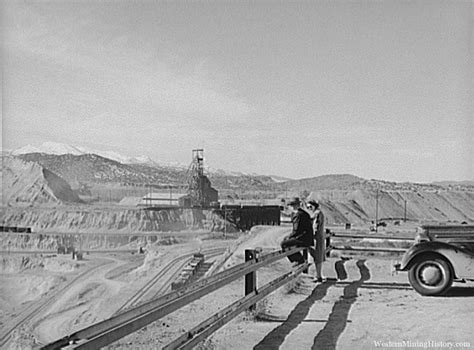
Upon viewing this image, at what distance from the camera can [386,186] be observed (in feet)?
12.3

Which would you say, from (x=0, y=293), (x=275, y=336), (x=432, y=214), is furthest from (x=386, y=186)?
(x=0, y=293)

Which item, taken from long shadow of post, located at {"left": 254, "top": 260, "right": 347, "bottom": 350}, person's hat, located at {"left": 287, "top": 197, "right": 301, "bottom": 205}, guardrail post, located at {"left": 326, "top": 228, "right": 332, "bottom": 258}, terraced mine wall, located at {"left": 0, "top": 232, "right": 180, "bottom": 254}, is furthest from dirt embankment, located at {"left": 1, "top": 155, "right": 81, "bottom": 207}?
guardrail post, located at {"left": 326, "top": 228, "right": 332, "bottom": 258}

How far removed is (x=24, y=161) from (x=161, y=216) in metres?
1.00

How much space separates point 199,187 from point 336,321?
3.73 feet

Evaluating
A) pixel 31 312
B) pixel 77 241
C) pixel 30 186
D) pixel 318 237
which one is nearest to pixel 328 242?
pixel 318 237

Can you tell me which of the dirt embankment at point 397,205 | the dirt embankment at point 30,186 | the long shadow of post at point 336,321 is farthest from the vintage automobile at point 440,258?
the dirt embankment at point 30,186

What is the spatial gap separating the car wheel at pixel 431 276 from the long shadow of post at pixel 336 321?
1.50 feet

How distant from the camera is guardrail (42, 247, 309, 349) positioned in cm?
144

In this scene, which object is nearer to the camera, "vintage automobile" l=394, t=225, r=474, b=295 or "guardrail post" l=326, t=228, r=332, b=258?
"vintage automobile" l=394, t=225, r=474, b=295

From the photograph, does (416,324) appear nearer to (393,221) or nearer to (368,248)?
(393,221)

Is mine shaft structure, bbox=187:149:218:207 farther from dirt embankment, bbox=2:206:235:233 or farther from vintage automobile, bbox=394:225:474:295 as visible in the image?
vintage automobile, bbox=394:225:474:295

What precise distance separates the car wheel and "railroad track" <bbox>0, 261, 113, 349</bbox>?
205 cm

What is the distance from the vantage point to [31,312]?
9.62ft

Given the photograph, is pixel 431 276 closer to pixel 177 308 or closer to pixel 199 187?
pixel 199 187
